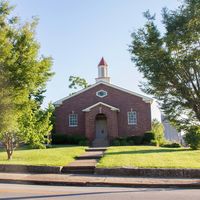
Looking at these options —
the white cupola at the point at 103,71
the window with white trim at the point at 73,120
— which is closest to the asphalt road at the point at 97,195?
the window with white trim at the point at 73,120

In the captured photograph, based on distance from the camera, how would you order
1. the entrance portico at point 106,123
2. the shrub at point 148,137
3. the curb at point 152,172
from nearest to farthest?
1. the curb at point 152,172
2. the shrub at point 148,137
3. the entrance portico at point 106,123

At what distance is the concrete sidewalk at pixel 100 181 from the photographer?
464 inches

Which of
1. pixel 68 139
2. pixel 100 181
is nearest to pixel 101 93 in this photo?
pixel 68 139

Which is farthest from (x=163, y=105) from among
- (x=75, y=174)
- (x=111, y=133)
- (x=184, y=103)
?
(x=111, y=133)

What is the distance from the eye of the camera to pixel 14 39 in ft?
55.4

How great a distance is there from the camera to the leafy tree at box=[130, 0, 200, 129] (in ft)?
39.5

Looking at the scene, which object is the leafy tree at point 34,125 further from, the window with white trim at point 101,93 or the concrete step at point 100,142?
the window with white trim at point 101,93

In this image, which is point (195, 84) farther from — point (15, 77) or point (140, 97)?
point (140, 97)

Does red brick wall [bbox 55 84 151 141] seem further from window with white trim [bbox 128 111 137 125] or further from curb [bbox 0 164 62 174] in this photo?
curb [bbox 0 164 62 174]

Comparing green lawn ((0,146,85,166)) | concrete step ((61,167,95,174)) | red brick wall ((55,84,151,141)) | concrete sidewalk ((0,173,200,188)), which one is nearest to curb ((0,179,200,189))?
concrete sidewalk ((0,173,200,188))

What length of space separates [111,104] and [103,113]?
1719 mm

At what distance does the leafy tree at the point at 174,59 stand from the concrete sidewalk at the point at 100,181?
8.66ft

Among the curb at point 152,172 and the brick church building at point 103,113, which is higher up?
the brick church building at point 103,113

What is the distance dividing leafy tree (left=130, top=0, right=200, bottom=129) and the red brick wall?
23209 millimetres
